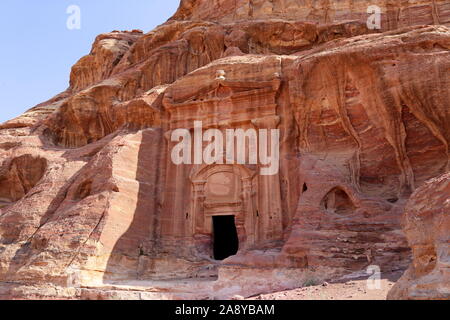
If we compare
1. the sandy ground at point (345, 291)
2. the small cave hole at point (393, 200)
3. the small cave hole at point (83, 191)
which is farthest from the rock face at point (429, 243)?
the small cave hole at point (83, 191)

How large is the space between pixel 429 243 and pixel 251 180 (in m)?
10.2

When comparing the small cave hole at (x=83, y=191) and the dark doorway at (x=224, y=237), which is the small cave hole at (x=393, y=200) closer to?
the dark doorway at (x=224, y=237)

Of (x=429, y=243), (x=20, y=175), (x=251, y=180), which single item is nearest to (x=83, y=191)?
(x=20, y=175)

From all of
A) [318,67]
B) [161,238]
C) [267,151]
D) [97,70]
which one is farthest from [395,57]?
[97,70]

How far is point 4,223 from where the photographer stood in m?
15.7

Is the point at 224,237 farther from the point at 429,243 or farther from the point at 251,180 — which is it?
the point at 429,243

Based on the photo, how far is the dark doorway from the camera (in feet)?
57.8

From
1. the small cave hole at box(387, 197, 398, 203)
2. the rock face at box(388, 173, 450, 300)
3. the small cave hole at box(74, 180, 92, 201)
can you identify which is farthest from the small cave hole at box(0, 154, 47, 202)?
the rock face at box(388, 173, 450, 300)

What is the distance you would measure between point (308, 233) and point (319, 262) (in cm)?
103

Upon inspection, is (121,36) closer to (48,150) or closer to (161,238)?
(48,150)

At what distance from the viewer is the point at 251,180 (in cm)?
1650

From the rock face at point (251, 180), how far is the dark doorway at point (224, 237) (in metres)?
0.19

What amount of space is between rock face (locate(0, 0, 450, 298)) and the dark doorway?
0.19 meters

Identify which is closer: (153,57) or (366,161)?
(366,161)
